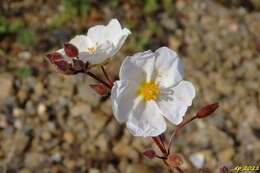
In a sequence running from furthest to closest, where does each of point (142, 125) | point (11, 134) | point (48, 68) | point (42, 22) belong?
point (42, 22) < point (48, 68) < point (11, 134) < point (142, 125)

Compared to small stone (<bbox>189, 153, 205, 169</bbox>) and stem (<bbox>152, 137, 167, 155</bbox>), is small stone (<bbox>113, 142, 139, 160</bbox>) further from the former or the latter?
stem (<bbox>152, 137, 167, 155</bbox>)

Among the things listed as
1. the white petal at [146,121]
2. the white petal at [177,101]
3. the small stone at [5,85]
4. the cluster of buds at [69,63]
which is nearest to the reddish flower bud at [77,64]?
the cluster of buds at [69,63]

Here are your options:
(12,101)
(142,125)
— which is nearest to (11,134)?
(12,101)

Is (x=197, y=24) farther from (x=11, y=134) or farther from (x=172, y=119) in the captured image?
(x=172, y=119)

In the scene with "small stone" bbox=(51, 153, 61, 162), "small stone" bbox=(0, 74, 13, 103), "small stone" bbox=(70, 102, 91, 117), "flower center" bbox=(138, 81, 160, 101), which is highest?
"flower center" bbox=(138, 81, 160, 101)

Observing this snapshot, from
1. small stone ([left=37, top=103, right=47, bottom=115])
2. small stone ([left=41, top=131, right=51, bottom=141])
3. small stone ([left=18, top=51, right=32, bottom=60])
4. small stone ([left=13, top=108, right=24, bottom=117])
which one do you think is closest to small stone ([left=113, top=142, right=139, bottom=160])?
small stone ([left=41, top=131, right=51, bottom=141])

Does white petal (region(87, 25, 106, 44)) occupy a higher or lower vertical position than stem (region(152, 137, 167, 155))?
higher

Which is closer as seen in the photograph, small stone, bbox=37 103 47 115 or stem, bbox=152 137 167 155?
stem, bbox=152 137 167 155
